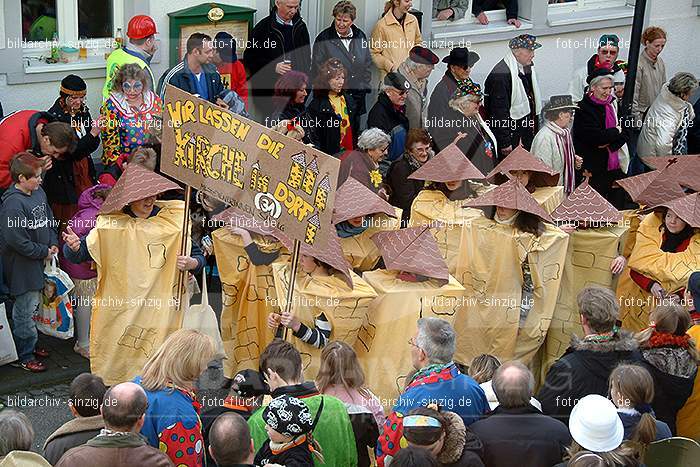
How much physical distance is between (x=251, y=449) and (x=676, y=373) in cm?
293

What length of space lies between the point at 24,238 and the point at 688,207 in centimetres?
488

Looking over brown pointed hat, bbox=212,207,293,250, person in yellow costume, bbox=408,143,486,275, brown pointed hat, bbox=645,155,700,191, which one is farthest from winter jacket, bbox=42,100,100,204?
brown pointed hat, bbox=645,155,700,191

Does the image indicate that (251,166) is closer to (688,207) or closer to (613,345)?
(613,345)

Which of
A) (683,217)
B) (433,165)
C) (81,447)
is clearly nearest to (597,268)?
(683,217)

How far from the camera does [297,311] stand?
8305 millimetres

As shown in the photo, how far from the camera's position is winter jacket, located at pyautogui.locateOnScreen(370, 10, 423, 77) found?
516 inches

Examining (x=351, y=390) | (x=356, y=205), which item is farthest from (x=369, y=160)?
(x=351, y=390)

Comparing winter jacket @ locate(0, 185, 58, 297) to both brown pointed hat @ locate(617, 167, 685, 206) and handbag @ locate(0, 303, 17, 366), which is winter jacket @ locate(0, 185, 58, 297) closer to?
handbag @ locate(0, 303, 17, 366)

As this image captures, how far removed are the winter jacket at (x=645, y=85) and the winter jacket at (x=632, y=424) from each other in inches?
314

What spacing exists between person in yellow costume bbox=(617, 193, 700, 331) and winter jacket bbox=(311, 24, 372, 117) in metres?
3.83

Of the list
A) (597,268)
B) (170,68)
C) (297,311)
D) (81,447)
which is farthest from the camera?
(170,68)

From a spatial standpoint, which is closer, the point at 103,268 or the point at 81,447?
the point at 81,447

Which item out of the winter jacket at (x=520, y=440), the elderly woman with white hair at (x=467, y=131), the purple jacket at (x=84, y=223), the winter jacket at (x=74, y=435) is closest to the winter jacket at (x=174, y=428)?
the winter jacket at (x=74, y=435)

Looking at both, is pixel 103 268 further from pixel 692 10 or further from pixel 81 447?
pixel 692 10
